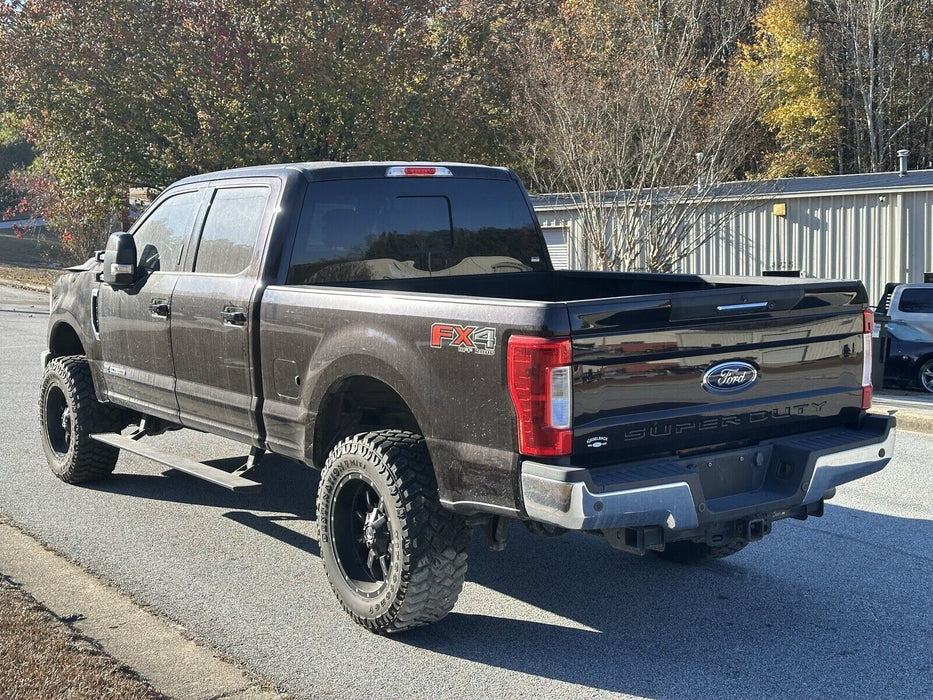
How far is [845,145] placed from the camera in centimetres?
4369

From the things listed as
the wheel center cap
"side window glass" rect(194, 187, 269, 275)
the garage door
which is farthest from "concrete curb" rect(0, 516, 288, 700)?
the garage door

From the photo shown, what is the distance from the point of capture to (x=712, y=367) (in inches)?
181

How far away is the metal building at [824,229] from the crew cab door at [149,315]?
12.6 metres

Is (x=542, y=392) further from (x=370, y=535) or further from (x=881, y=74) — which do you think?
(x=881, y=74)

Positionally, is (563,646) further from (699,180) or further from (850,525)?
(699,180)

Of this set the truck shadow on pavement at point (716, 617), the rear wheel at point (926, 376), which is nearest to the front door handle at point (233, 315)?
the truck shadow on pavement at point (716, 617)

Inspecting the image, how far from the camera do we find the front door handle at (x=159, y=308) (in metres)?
6.61

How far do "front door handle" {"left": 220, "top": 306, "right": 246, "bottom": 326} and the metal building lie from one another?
13552 mm

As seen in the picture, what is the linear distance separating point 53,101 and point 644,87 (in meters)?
11.1

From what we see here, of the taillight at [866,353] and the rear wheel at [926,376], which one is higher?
the taillight at [866,353]

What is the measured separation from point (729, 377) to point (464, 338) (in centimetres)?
115

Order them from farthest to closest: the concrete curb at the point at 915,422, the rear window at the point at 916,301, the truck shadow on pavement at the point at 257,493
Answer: the rear window at the point at 916,301 < the concrete curb at the point at 915,422 < the truck shadow on pavement at the point at 257,493

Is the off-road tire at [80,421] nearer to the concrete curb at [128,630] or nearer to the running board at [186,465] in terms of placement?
the running board at [186,465]

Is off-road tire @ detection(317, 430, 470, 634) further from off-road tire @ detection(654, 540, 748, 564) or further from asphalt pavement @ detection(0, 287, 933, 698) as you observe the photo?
off-road tire @ detection(654, 540, 748, 564)
